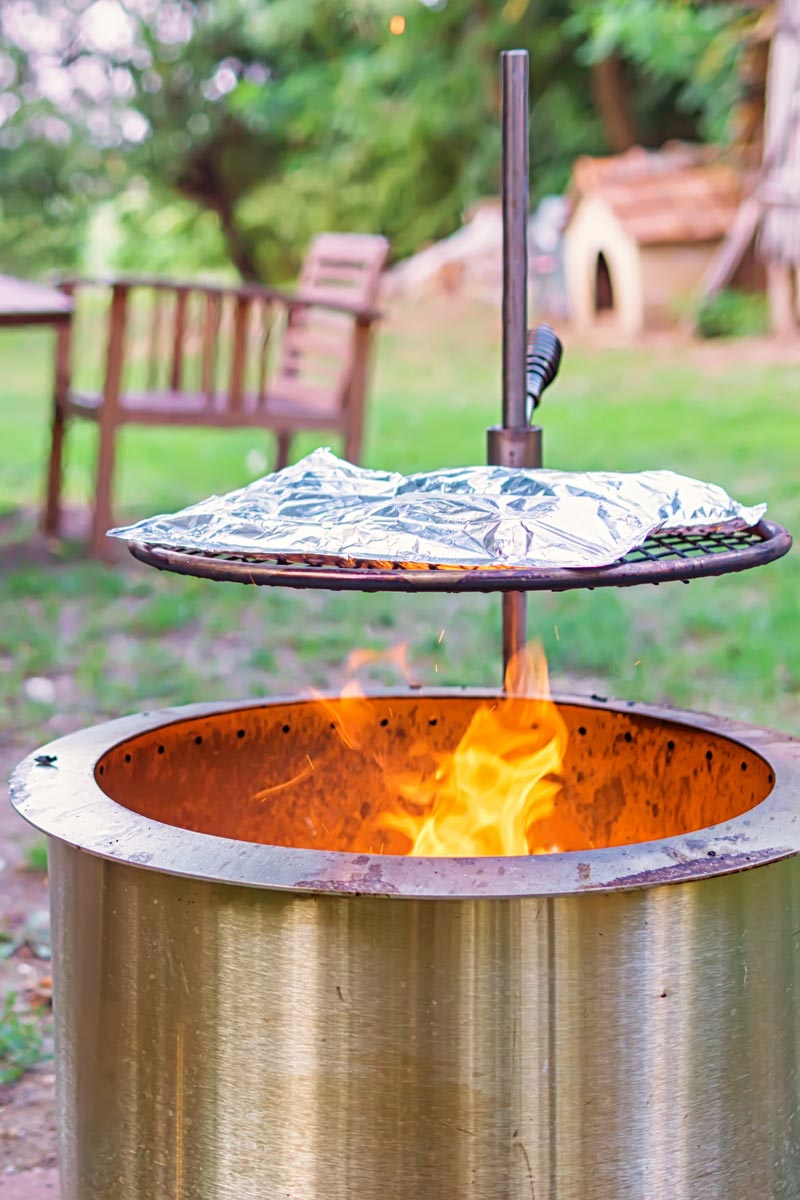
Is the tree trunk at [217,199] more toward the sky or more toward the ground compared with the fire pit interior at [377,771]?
more toward the sky

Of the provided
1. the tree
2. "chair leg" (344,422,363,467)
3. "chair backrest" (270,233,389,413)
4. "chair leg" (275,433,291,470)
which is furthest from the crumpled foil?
the tree

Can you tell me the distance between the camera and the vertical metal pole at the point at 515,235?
1.82 m

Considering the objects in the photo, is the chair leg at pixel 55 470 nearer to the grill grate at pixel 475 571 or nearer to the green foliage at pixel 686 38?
the grill grate at pixel 475 571

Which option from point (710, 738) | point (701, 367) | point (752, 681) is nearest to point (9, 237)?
point (701, 367)

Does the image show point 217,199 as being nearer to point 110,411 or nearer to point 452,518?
point 110,411

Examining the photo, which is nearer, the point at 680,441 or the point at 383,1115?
the point at 383,1115

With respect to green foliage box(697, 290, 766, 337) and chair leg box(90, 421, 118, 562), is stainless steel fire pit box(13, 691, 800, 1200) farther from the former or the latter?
green foliage box(697, 290, 766, 337)

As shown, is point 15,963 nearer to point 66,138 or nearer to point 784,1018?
point 784,1018

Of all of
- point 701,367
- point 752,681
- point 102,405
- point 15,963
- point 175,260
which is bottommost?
point 15,963

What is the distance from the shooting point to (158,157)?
20297 mm

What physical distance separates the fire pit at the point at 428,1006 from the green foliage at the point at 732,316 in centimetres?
1077

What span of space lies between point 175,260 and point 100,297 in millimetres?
4449

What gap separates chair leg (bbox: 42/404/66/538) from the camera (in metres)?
6.27

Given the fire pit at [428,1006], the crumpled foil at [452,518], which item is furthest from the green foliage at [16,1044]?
the crumpled foil at [452,518]
